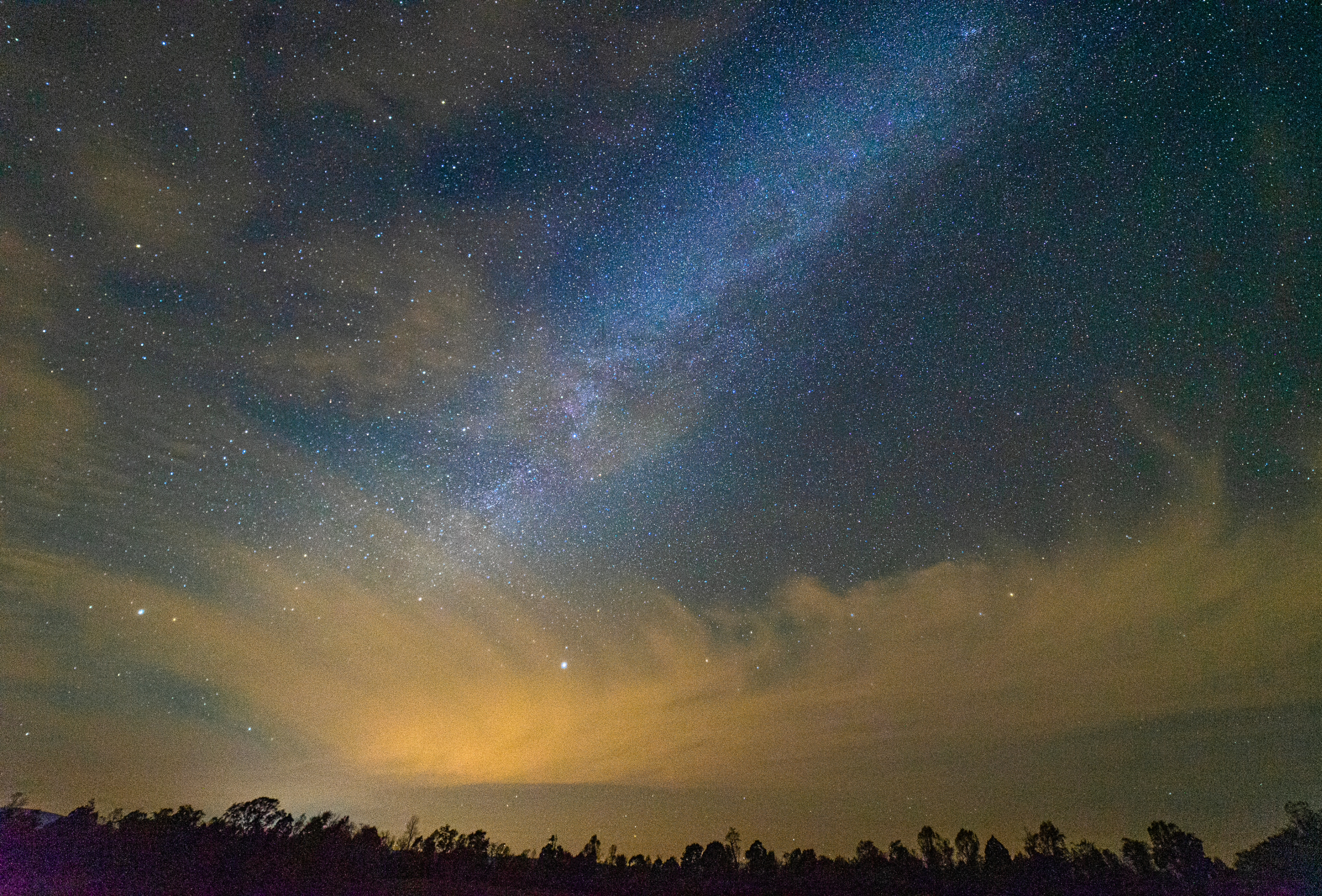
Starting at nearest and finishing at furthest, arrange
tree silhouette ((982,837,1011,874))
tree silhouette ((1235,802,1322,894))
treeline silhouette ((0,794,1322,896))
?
1. treeline silhouette ((0,794,1322,896))
2. tree silhouette ((1235,802,1322,894))
3. tree silhouette ((982,837,1011,874))

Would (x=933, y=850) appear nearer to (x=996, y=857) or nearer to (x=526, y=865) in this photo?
(x=996, y=857)

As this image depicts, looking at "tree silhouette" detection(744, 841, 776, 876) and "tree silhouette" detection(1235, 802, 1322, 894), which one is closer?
"tree silhouette" detection(1235, 802, 1322, 894)

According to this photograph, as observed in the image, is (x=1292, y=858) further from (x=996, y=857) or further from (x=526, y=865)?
(x=526, y=865)

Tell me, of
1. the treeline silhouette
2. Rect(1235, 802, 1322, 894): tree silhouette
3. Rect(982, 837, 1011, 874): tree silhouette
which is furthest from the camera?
Rect(982, 837, 1011, 874): tree silhouette

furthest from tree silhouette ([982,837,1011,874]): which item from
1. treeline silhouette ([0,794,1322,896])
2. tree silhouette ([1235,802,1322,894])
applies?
tree silhouette ([1235,802,1322,894])

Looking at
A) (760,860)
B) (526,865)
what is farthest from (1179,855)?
(526,865)

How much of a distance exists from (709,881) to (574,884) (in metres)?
21.3

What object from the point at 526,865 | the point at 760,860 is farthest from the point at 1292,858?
the point at 526,865

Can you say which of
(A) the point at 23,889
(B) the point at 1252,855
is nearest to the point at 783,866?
(B) the point at 1252,855

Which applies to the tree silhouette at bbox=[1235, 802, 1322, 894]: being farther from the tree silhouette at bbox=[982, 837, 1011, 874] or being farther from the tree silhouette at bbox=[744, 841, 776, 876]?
the tree silhouette at bbox=[744, 841, 776, 876]

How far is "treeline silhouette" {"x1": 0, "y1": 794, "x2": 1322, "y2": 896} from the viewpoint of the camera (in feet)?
187

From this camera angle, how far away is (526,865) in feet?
346

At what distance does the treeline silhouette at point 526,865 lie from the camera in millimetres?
57000

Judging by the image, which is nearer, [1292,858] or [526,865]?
[1292,858]
